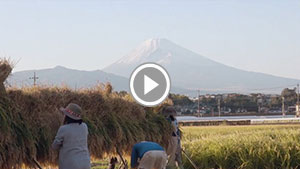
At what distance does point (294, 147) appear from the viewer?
1588 centimetres

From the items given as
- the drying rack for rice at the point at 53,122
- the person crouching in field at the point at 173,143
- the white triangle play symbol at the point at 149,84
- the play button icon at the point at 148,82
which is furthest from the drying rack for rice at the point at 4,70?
the person crouching in field at the point at 173,143

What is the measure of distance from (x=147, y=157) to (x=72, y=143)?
1172mm

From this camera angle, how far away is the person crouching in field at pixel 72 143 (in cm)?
845

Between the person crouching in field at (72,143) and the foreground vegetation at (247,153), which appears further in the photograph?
the foreground vegetation at (247,153)

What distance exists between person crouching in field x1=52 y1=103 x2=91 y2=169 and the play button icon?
185 inches

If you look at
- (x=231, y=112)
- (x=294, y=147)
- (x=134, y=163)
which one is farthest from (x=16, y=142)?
(x=231, y=112)

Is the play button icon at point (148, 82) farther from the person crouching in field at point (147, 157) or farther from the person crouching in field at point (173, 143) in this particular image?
the person crouching in field at point (147, 157)

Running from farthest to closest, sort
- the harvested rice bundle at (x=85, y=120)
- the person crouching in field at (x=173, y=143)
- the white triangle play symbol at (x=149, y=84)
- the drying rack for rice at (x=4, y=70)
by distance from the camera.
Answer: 1. the person crouching in field at (x=173, y=143)
2. the white triangle play symbol at (x=149, y=84)
3. the harvested rice bundle at (x=85, y=120)
4. the drying rack for rice at (x=4, y=70)

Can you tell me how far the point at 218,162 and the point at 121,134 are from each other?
15.9 feet

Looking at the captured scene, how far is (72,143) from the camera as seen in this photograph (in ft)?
27.7

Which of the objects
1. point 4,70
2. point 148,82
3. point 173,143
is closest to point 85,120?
point 4,70

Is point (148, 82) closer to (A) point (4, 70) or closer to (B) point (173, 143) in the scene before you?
(B) point (173, 143)

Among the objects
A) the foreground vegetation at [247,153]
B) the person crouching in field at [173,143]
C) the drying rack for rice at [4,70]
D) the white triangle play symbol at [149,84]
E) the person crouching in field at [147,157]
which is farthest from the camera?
the foreground vegetation at [247,153]

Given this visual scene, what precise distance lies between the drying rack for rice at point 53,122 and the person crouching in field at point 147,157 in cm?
178
